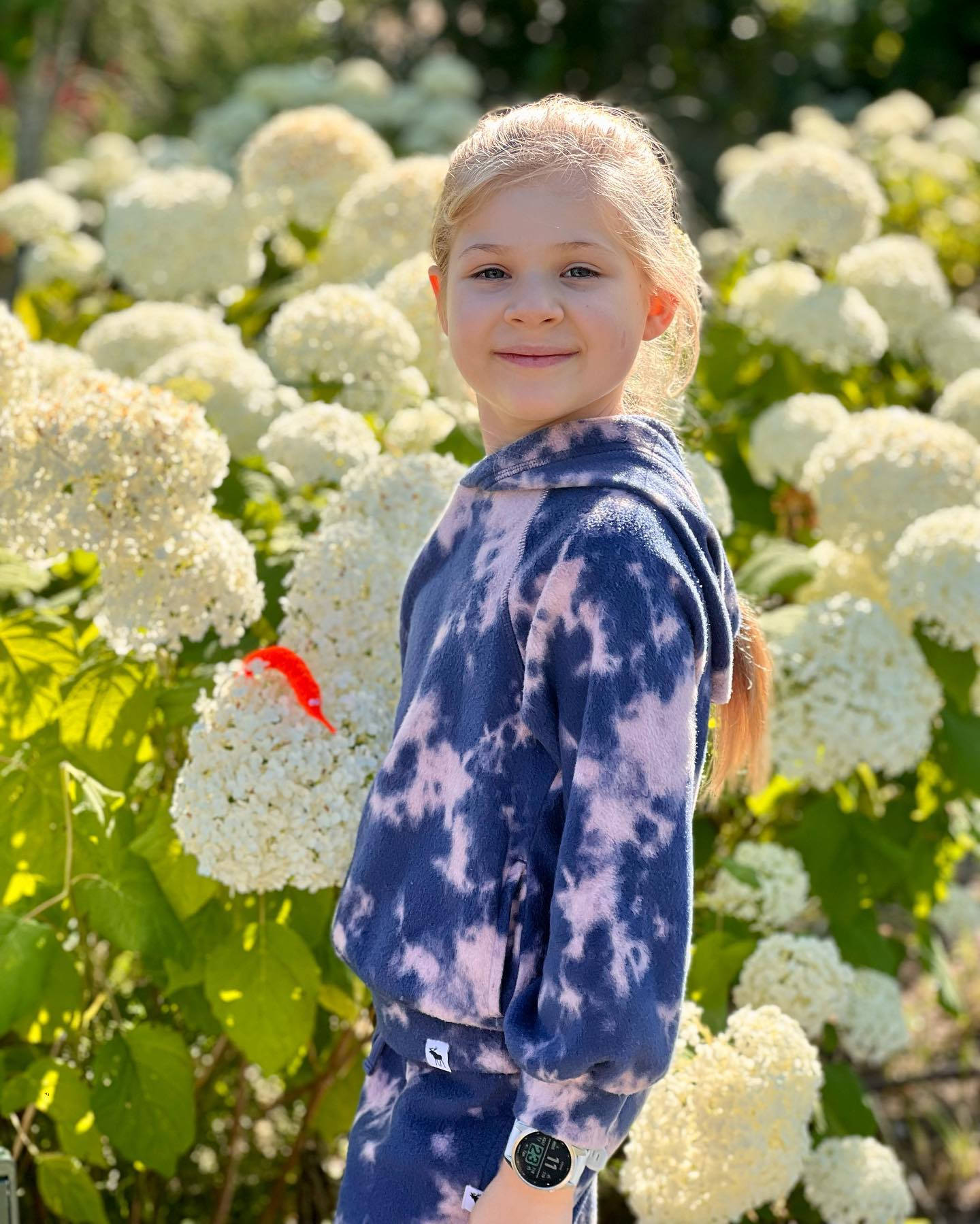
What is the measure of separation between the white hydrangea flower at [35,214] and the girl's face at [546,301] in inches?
126

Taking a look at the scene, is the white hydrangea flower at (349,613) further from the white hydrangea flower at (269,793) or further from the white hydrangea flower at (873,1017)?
the white hydrangea flower at (873,1017)

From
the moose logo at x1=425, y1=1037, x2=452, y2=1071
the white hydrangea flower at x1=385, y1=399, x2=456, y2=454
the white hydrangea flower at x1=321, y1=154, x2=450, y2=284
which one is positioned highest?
the white hydrangea flower at x1=321, y1=154, x2=450, y2=284

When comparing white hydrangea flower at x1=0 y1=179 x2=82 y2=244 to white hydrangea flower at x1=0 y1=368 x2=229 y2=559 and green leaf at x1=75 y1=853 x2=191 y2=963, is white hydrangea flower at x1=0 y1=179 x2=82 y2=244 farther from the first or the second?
green leaf at x1=75 y1=853 x2=191 y2=963

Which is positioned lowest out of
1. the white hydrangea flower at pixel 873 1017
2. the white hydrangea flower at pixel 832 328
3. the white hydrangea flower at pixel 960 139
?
the white hydrangea flower at pixel 873 1017

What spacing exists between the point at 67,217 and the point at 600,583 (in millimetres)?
3679

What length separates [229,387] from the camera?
258 centimetres

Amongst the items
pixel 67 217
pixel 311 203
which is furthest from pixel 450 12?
pixel 311 203

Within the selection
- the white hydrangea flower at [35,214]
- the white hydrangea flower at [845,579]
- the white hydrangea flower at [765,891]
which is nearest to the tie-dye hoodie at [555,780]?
the white hydrangea flower at [765,891]

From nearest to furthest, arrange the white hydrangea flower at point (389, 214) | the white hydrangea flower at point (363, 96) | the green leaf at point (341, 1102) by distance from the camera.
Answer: the green leaf at point (341, 1102) → the white hydrangea flower at point (389, 214) → the white hydrangea flower at point (363, 96)

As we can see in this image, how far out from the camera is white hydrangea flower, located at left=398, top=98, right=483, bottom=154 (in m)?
6.40

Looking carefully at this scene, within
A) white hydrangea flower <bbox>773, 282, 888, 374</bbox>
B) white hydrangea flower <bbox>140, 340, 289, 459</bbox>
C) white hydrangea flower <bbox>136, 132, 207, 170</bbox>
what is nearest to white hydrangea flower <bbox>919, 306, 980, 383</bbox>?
white hydrangea flower <bbox>773, 282, 888, 374</bbox>

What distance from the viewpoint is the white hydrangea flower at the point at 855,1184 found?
220 centimetres

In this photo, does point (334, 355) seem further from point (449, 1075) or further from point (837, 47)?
point (837, 47)

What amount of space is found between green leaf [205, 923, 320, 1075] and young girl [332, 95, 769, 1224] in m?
0.34
